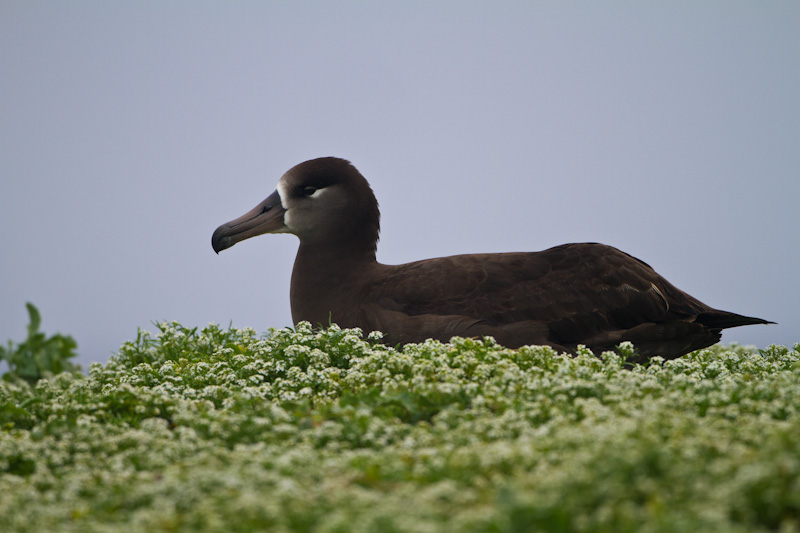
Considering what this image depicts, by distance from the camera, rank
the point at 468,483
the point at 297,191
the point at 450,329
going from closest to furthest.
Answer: the point at 468,483 < the point at 450,329 < the point at 297,191

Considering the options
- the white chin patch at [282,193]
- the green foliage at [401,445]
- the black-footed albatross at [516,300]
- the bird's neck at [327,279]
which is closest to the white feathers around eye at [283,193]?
the white chin patch at [282,193]

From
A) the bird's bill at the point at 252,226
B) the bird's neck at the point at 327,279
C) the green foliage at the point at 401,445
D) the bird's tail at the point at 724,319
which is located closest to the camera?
the green foliage at the point at 401,445

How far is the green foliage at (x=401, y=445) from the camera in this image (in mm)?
3176

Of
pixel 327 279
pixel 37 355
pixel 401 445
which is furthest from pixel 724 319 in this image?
pixel 37 355

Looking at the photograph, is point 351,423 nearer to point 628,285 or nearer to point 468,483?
point 468,483

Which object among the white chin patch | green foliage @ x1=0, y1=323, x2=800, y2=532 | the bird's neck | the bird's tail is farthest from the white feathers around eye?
the bird's tail

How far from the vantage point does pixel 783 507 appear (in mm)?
3162

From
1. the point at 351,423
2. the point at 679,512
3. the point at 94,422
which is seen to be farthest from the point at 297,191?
the point at 679,512

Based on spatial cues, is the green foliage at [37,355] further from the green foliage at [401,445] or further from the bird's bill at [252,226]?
the bird's bill at [252,226]

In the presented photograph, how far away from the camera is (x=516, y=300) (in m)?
8.23

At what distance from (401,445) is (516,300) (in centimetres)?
388

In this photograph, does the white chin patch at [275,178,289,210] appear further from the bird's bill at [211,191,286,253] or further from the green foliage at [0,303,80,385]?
the green foliage at [0,303,80,385]

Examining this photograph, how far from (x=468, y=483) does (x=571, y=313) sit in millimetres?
4860

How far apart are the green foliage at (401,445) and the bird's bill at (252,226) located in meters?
2.17
